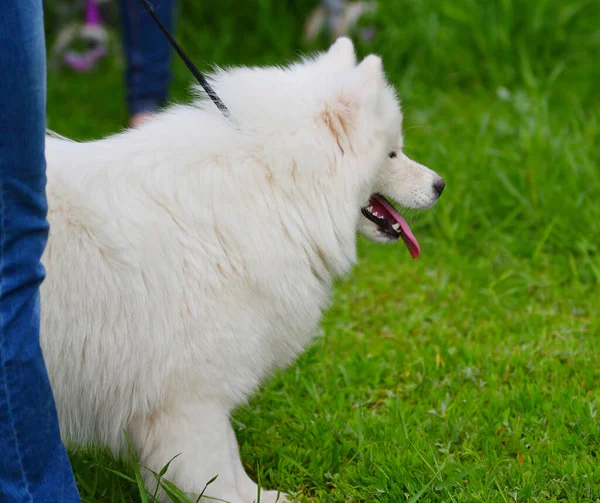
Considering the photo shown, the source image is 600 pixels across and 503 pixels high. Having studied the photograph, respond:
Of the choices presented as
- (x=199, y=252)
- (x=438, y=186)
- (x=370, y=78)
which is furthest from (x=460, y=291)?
(x=199, y=252)

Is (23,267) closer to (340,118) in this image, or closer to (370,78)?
(340,118)

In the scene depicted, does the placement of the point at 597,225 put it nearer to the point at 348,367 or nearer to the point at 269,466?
the point at 348,367

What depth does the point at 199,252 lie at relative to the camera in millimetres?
2068

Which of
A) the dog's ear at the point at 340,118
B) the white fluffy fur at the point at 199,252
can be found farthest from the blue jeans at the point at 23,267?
the dog's ear at the point at 340,118

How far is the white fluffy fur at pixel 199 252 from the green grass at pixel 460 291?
43cm

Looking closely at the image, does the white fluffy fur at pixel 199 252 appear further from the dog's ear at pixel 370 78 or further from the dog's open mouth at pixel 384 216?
the dog's open mouth at pixel 384 216

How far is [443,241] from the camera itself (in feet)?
13.4

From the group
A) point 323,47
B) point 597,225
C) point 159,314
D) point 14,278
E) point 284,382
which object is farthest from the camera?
point 323,47

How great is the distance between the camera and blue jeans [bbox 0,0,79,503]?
5.15ft

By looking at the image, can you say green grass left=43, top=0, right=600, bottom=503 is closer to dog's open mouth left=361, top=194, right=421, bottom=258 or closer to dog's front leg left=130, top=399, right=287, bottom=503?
dog's front leg left=130, top=399, right=287, bottom=503

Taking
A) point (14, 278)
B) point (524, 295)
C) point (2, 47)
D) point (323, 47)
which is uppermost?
point (2, 47)

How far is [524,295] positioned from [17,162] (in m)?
2.54

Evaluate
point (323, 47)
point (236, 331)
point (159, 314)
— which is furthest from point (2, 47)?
point (323, 47)

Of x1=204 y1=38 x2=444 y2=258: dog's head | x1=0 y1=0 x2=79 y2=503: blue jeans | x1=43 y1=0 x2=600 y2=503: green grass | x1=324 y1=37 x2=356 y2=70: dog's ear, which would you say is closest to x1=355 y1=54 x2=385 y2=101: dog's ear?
x1=204 y1=38 x2=444 y2=258: dog's head
